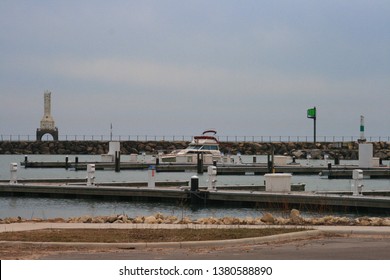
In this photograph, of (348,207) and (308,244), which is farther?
(348,207)

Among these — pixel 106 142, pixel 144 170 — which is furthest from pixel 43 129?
pixel 144 170

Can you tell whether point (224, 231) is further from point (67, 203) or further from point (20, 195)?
point (20, 195)

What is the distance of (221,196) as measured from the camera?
3566cm

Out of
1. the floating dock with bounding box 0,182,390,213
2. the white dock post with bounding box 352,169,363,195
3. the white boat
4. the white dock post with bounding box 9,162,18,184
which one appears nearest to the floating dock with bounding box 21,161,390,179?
the white boat

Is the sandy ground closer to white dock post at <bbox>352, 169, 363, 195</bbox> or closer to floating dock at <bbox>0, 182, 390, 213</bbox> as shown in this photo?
floating dock at <bbox>0, 182, 390, 213</bbox>

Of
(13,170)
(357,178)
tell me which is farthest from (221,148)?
(357,178)

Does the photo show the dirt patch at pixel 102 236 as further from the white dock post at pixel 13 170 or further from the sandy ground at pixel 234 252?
the white dock post at pixel 13 170

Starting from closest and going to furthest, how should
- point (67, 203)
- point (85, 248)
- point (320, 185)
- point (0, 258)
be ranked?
point (0, 258) < point (85, 248) < point (67, 203) < point (320, 185)

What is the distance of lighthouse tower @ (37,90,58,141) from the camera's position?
15400cm

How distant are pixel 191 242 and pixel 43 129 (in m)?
142

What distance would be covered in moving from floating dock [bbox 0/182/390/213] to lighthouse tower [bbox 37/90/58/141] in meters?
113

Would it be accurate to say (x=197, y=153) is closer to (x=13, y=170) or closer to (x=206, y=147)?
(x=206, y=147)

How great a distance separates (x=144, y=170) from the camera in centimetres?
7744

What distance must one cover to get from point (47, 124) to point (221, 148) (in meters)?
41.6
